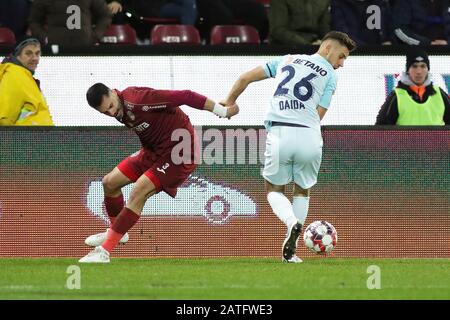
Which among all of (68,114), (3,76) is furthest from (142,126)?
(68,114)

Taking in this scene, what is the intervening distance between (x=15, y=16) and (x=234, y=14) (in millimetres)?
2763

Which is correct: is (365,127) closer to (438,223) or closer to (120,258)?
(438,223)

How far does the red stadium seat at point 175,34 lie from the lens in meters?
15.5

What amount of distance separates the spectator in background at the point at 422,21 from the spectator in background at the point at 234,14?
197 cm

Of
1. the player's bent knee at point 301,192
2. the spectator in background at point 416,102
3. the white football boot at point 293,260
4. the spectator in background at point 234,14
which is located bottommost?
the white football boot at point 293,260

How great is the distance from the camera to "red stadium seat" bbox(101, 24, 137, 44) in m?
15.6

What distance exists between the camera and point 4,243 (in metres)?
12.3

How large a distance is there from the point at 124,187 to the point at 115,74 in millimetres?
2048

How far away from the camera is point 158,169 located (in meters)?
11.3

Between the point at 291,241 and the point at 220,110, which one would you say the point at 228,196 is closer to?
the point at 220,110

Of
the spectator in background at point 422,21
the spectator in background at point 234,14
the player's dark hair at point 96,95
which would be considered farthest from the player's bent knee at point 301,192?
the spectator in background at point 234,14

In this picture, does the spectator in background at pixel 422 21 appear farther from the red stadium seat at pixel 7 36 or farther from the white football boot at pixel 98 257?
the white football boot at pixel 98 257

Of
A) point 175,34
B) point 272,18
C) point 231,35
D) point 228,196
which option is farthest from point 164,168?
point 231,35

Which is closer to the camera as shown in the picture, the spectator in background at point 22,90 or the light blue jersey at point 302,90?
the light blue jersey at point 302,90
